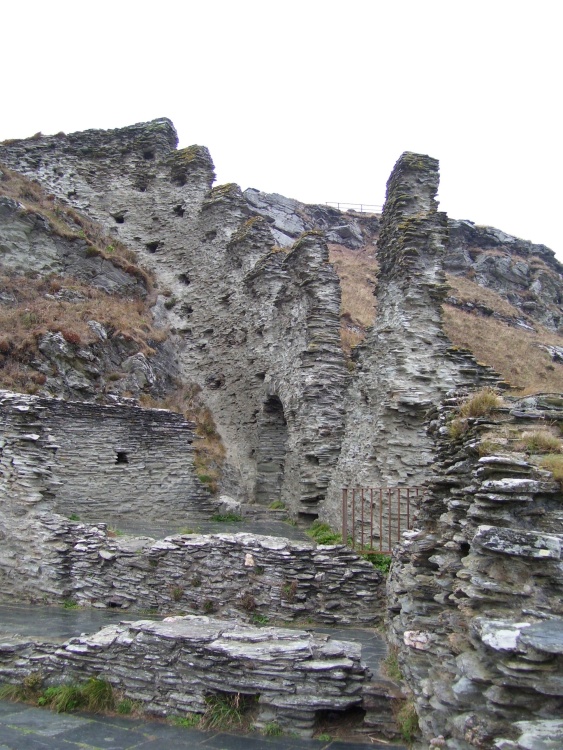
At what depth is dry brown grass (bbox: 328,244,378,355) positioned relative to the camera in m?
31.1

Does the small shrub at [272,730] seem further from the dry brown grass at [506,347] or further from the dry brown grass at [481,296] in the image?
the dry brown grass at [481,296]

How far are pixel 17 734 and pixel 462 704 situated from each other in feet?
13.6

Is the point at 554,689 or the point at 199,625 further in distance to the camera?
the point at 199,625

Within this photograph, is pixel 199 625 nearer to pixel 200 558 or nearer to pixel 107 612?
pixel 200 558

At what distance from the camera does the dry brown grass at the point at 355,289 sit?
31.1m

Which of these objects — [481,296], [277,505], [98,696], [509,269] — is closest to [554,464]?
[98,696]

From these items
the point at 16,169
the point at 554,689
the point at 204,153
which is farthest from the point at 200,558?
the point at 16,169

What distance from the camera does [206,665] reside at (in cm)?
657

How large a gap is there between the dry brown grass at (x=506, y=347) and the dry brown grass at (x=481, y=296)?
8.26 ft

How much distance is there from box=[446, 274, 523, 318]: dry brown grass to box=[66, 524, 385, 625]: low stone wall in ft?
125

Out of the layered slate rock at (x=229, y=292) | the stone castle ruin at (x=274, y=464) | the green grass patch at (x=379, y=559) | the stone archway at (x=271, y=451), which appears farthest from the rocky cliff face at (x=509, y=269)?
the green grass patch at (x=379, y=559)

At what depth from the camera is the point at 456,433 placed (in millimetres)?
6965

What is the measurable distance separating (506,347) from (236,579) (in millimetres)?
32033

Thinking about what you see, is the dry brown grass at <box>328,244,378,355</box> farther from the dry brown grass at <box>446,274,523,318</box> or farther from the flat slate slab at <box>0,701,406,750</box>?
the flat slate slab at <box>0,701,406,750</box>
